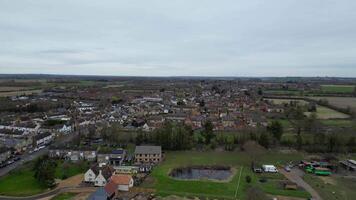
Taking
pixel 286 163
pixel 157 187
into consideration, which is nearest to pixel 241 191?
pixel 157 187

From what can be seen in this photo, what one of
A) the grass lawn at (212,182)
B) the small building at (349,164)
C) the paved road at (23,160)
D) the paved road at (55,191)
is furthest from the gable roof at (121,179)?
the small building at (349,164)

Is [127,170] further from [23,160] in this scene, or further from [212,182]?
[23,160]

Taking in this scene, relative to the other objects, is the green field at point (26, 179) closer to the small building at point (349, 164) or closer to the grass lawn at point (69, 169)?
the grass lawn at point (69, 169)

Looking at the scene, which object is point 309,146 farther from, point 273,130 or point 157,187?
point 157,187

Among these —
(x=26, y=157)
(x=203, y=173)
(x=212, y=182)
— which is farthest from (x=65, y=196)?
(x=26, y=157)

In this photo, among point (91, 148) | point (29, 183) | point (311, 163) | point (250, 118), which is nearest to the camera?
point (29, 183)
